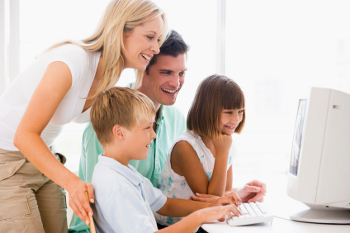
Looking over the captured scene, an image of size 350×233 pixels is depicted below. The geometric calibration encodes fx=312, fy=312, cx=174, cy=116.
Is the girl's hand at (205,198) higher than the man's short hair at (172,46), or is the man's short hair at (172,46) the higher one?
the man's short hair at (172,46)

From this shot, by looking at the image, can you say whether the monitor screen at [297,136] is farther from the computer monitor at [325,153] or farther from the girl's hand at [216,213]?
the girl's hand at [216,213]

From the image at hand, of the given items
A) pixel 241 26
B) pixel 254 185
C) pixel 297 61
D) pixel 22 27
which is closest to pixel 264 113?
pixel 297 61

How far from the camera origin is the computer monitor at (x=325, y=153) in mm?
1009

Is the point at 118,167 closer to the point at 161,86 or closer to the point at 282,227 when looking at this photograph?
the point at 282,227

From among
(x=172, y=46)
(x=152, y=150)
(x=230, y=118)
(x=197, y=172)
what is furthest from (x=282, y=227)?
(x=172, y=46)

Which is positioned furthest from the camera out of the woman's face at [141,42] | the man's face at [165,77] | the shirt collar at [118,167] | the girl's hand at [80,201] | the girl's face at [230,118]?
the man's face at [165,77]

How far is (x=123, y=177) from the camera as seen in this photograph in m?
0.99

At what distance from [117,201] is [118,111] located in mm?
297

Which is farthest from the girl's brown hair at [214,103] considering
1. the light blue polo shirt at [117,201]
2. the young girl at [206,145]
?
the light blue polo shirt at [117,201]

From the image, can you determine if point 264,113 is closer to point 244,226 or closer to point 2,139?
point 244,226

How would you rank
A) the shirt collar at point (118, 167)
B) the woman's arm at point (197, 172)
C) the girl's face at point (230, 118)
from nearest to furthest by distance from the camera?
the shirt collar at point (118, 167) < the woman's arm at point (197, 172) < the girl's face at point (230, 118)

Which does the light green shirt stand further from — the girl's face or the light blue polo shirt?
the light blue polo shirt

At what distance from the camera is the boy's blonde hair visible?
1.04 meters

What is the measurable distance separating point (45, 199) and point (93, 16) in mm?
1555
